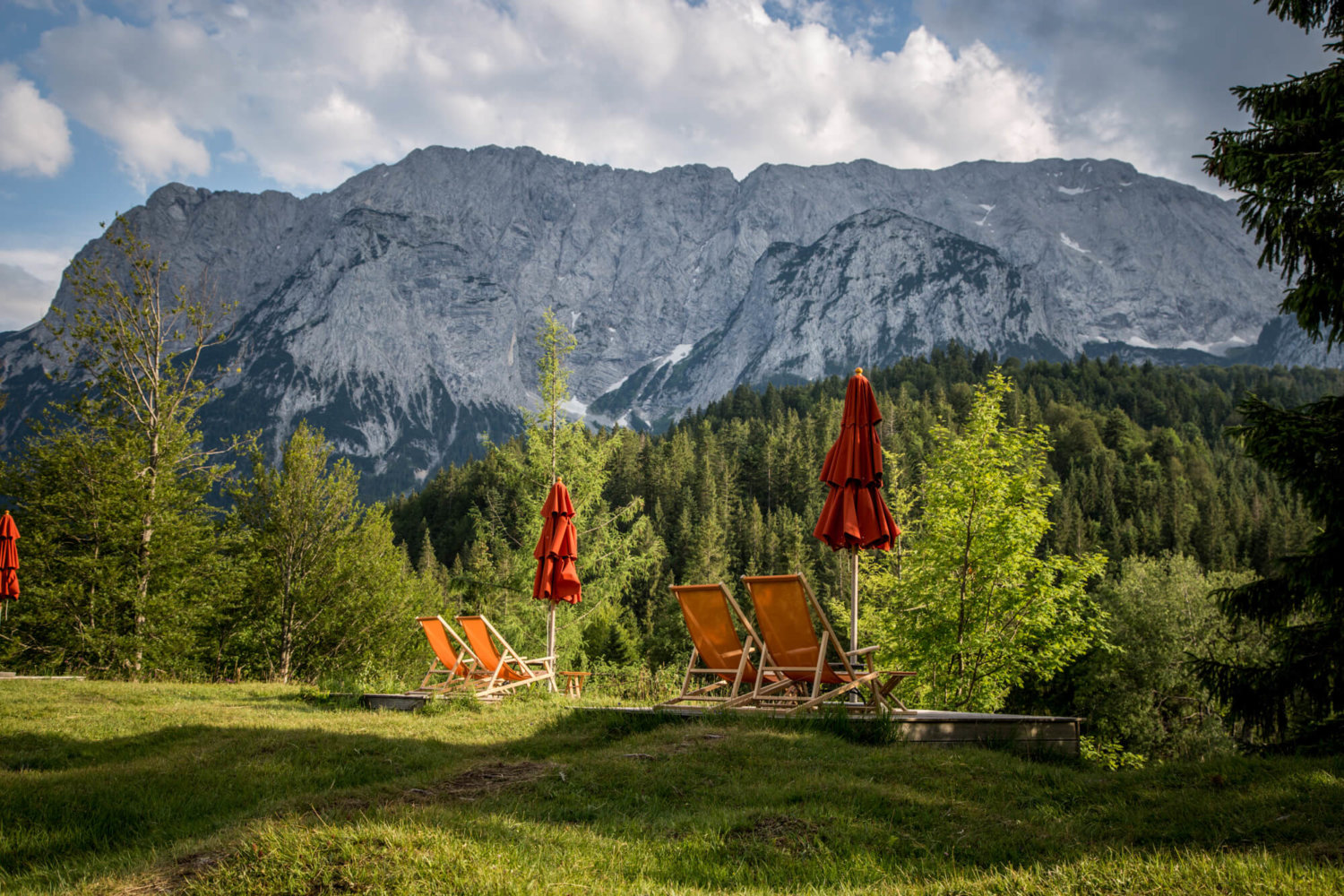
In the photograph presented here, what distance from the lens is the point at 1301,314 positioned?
7117mm

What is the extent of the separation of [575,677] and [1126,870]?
1040cm

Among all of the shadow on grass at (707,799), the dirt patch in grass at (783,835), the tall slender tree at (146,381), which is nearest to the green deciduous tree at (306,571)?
the tall slender tree at (146,381)

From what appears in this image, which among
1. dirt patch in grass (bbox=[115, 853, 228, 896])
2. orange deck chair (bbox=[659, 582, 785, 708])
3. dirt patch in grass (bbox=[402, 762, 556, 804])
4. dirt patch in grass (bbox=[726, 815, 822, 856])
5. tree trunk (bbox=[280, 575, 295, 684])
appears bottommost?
tree trunk (bbox=[280, 575, 295, 684])

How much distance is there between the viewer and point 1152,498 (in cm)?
8006

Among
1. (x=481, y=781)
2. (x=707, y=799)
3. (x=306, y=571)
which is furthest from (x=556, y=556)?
(x=306, y=571)

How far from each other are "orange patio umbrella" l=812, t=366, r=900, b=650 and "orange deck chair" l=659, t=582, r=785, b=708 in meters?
1.42

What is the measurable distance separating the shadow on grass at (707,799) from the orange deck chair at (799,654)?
2.34ft

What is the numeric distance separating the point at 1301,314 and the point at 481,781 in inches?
319

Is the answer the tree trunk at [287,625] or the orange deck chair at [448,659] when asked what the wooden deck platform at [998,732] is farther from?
the tree trunk at [287,625]

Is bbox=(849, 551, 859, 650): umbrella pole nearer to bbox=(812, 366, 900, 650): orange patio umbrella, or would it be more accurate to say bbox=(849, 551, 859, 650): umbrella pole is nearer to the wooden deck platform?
bbox=(812, 366, 900, 650): orange patio umbrella

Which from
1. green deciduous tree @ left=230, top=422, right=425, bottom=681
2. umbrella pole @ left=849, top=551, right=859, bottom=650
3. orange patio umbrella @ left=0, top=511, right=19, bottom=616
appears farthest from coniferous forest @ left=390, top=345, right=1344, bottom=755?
orange patio umbrella @ left=0, top=511, right=19, bottom=616

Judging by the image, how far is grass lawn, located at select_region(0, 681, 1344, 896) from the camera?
3.53m

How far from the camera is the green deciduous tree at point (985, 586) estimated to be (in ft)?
45.6

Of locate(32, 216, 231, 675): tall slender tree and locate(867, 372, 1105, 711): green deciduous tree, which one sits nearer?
locate(867, 372, 1105, 711): green deciduous tree
